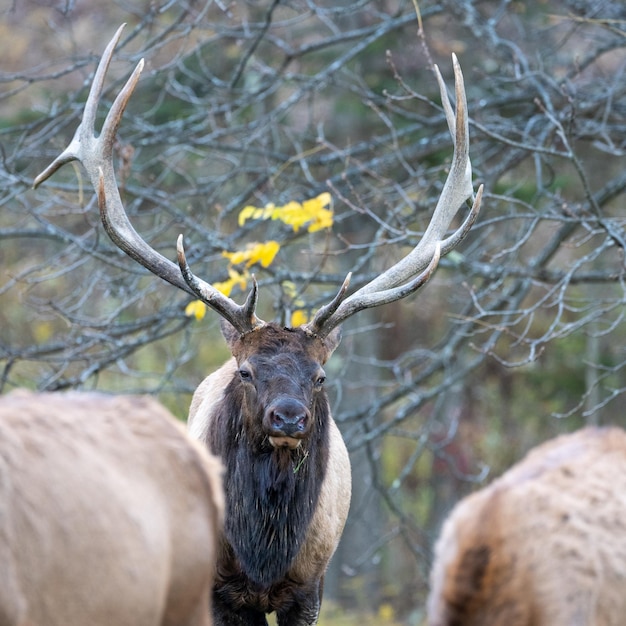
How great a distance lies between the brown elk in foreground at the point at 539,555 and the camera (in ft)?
12.8

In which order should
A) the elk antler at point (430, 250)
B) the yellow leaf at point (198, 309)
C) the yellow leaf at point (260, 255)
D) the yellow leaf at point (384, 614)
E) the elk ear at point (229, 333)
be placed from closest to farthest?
1. the elk antler at point (430, 250)
2. the elk ear at point (229, 333)
3. the yellow leaf at point (198, 309)
4. the yellow leaf at point (260, 255)
5. the yellow leaf at point (384, 614)

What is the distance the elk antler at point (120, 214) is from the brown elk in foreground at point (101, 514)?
2132 millimetres

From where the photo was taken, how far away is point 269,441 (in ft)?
19.9

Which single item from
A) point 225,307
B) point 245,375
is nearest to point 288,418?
point 245,375

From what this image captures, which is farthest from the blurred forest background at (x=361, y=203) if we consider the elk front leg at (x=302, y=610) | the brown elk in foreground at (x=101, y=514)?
the brown elk in foreground at (x=101, y=514)

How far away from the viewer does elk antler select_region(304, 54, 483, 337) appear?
6613 mm

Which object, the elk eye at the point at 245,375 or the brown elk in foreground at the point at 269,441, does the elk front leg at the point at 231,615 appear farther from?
the elk eye at the point at 245,375

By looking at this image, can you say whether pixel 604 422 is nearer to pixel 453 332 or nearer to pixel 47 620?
pixel 453 332

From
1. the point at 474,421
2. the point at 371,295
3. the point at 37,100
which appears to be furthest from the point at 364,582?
the point at 371,295

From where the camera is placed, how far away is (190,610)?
416 centimetres

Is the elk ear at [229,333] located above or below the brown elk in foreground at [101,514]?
above

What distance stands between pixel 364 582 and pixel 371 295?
423 inches

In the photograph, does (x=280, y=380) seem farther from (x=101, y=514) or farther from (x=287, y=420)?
(x=101, y=514)

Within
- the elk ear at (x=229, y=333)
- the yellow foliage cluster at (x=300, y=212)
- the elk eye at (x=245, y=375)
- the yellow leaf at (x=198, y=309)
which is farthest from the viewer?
the yellow foliage cluster at (x=300, y=212)
